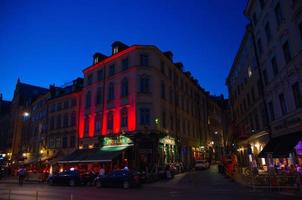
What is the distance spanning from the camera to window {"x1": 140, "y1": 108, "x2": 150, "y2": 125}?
2897 cm

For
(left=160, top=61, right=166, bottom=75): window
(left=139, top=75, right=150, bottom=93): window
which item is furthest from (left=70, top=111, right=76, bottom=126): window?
(left=160, top=61, right=166, bottom=75): window

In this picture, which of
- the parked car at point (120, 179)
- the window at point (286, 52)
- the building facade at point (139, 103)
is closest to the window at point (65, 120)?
the building facade at point (139, 103)

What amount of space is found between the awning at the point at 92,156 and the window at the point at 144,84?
7810 mm

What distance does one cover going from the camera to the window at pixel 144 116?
95.0ft

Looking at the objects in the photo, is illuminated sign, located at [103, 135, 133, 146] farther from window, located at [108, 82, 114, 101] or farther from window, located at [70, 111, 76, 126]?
window, located at [70, 111, 76, 126]

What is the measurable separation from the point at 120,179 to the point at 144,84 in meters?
13.3

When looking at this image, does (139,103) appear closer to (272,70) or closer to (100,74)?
(100,74)

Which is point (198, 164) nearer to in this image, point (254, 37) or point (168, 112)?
point (168, 112)

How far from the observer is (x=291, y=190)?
14.9 m

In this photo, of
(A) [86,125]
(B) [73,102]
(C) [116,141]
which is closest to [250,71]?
(C) [116,141]

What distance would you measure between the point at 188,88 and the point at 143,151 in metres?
18.2

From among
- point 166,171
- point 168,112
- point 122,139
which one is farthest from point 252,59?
point 122,139

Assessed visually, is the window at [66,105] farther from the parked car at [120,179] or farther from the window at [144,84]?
the parked car at [120,179]

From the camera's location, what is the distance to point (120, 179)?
66.9ft
